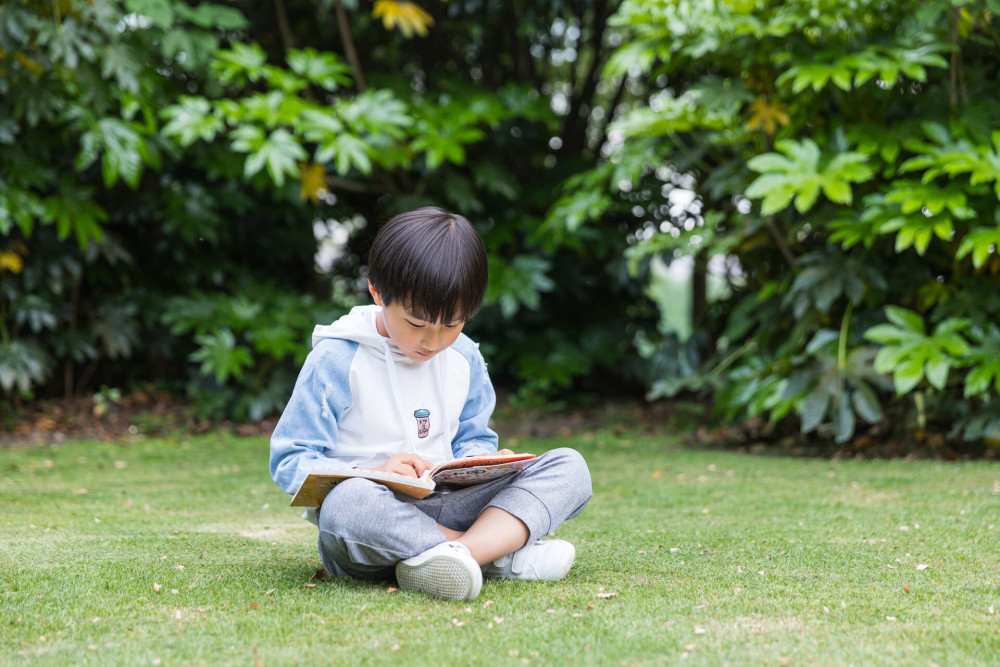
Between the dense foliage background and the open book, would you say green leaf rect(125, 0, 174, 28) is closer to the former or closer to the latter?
the dense foliage background

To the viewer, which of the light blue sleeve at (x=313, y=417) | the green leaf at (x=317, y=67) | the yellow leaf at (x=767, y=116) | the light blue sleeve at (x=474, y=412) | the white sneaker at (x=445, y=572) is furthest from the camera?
the green leaf at (x=317, y=67)

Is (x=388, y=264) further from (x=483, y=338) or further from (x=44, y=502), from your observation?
(x=483, y=338)

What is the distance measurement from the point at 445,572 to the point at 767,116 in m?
2.80

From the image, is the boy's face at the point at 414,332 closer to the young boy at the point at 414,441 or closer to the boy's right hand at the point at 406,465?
the young boy at the point at 414,441

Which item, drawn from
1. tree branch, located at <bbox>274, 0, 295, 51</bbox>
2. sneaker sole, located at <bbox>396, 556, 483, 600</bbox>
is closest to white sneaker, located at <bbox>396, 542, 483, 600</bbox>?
sneaker sole, located at <bbox>396, 556, 483, 600</bbox>

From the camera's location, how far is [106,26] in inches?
163

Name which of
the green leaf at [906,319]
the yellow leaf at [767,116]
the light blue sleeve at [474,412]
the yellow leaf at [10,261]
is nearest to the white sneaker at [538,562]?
the light blue sleeve at [474,412]

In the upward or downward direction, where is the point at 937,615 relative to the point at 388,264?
downward

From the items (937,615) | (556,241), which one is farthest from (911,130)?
(937,615)

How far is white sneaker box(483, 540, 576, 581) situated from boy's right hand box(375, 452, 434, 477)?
25 centimetres

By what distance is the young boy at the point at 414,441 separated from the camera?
1.79m

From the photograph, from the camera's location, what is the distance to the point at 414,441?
2002 mm

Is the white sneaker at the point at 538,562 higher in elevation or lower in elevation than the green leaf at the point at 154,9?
lower

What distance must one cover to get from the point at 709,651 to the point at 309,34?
5.73 meters
